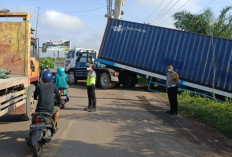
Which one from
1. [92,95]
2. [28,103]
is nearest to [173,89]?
[92,95]

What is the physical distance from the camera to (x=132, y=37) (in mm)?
16359

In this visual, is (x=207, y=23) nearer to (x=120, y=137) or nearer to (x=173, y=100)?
(x=173, y=100)

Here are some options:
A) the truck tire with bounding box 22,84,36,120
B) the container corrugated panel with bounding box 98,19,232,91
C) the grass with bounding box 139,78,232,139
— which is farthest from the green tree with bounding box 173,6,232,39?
the truck tire with bounding box 22,84,36,120

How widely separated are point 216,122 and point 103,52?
32.5 ft

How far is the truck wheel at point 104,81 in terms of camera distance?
16625 millimetres

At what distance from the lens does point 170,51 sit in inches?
602

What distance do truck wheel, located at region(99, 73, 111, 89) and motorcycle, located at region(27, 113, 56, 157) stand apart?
446 inches

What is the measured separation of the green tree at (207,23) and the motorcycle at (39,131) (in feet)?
55.9

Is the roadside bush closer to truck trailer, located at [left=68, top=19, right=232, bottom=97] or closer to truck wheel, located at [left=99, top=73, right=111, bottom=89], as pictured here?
truck trailer, located at [left=68, top=19, right=232, bottom=97]

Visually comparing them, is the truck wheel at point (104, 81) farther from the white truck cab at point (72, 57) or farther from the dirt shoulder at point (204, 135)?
the dirt shoulder at point (204, 135)

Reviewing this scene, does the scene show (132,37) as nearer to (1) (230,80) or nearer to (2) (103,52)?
(2) (103,52)

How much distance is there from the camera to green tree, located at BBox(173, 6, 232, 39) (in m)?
20.0

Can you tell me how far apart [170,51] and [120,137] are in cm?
973

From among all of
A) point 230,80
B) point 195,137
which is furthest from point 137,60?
point 195,137
